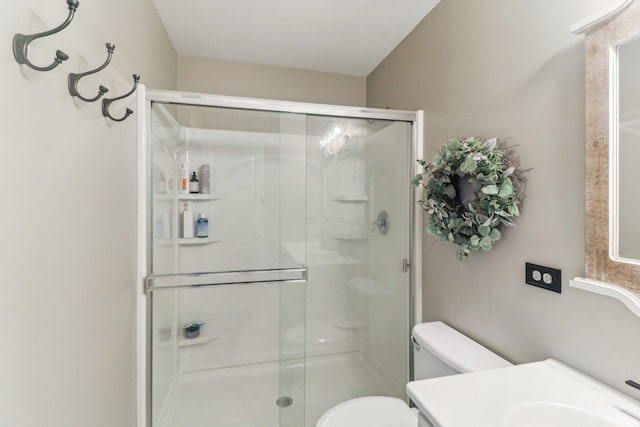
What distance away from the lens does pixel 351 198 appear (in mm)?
1822

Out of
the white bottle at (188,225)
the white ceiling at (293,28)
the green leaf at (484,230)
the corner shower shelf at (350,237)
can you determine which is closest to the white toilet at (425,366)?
the green leaf at (484,230)

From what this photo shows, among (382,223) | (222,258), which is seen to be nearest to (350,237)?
(382,223)

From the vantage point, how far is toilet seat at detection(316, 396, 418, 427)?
1303 millimetres

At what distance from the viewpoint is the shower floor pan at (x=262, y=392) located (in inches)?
70.5

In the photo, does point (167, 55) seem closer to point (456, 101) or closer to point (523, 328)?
point (456, 101)

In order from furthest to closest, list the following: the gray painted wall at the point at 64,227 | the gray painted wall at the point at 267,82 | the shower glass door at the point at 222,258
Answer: the gray painted wall at the point at 267,82 < the shower glass door at the point at 222,258 < the gray painted wall at the point at 64,227

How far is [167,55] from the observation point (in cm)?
195

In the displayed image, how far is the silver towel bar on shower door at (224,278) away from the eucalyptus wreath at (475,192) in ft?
2.65

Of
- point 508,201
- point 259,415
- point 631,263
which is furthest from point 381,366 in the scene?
point 631,263

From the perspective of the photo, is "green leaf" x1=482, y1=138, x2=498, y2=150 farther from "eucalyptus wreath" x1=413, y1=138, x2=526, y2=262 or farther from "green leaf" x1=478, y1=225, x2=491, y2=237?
"green leaf" x1=478, y1=225, x2=491, y2=237

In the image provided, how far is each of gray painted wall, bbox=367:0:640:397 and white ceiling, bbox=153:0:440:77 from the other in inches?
12.2

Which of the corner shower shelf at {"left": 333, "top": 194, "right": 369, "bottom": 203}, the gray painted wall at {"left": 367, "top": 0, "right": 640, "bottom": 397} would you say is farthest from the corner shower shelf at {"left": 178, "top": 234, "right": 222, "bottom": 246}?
the gray painted wall at {"left": 367, "top": 0, "right": 640, "bottom": 397}

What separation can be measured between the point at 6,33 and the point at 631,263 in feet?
5.06

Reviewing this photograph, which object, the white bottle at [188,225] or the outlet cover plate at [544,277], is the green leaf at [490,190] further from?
the white bottle at [188,225]
